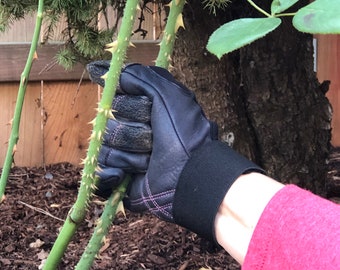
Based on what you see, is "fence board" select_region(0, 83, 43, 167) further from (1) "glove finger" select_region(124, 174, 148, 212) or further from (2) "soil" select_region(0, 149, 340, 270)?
(1) "glove finger" select_region(124, 174, 148, 212)

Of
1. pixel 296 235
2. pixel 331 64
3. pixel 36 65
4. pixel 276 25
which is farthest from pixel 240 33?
pixel 331 64

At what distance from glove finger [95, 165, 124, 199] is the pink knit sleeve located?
0.29 m

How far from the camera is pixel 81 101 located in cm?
245

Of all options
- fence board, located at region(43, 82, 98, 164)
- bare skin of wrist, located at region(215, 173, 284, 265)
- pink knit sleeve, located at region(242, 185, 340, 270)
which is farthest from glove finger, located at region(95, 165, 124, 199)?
fence board, located at region(43, 82, 98, 164)

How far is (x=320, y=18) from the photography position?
422mm

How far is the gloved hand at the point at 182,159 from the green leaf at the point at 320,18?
467 mm

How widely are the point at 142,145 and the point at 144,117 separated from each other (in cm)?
4

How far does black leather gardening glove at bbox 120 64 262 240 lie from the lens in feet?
2.93

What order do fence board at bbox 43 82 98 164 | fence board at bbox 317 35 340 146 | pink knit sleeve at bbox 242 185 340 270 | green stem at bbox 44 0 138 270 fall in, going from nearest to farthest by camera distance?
pink knit sleeve at bbox 242 185 340 270
green stem at bbox 44 0 138 270
fence board at bbox 43 82 98 164
fence board at bbox 317 35 340 146

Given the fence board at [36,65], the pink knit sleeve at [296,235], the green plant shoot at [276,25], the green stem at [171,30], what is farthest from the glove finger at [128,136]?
the fence board at [36,65]

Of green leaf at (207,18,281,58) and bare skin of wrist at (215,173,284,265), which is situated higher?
green leaf at (207,18,281,58)

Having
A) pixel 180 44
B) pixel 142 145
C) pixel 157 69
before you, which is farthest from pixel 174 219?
pixel 180 44

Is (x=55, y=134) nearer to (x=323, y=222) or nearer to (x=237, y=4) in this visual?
(x=237, y=4)

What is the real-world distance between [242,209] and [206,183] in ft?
0.24
